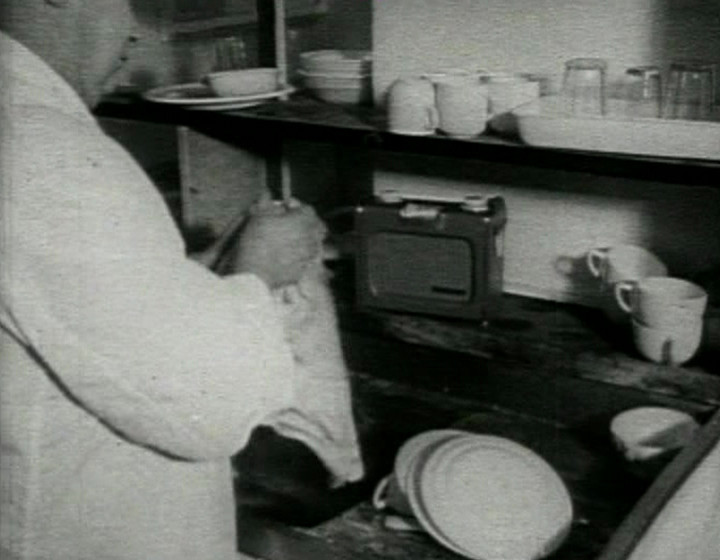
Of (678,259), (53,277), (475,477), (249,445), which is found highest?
(53,277)

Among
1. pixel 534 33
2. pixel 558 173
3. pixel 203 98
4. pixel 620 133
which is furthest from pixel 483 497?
pixel 203 98

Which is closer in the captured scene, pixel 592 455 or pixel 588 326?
pixel 592 455

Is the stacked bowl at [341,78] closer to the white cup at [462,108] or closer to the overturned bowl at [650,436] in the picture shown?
the white cup at [462,108]

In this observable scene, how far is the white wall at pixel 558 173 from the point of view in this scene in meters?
1.88

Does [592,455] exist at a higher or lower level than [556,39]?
lower

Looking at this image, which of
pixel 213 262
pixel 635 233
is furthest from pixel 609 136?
pixel 213 262

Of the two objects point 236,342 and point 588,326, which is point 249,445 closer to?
point 588,326

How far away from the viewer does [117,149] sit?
93cm

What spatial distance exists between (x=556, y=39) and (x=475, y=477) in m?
0.95

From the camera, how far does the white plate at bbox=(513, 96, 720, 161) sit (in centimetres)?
159

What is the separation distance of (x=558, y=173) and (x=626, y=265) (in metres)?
0.25

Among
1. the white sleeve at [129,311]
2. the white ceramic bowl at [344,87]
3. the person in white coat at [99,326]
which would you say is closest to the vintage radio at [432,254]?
the white ceramic bowl at [344,87]

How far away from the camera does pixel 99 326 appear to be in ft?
3.01

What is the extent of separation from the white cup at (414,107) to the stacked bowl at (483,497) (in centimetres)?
62
